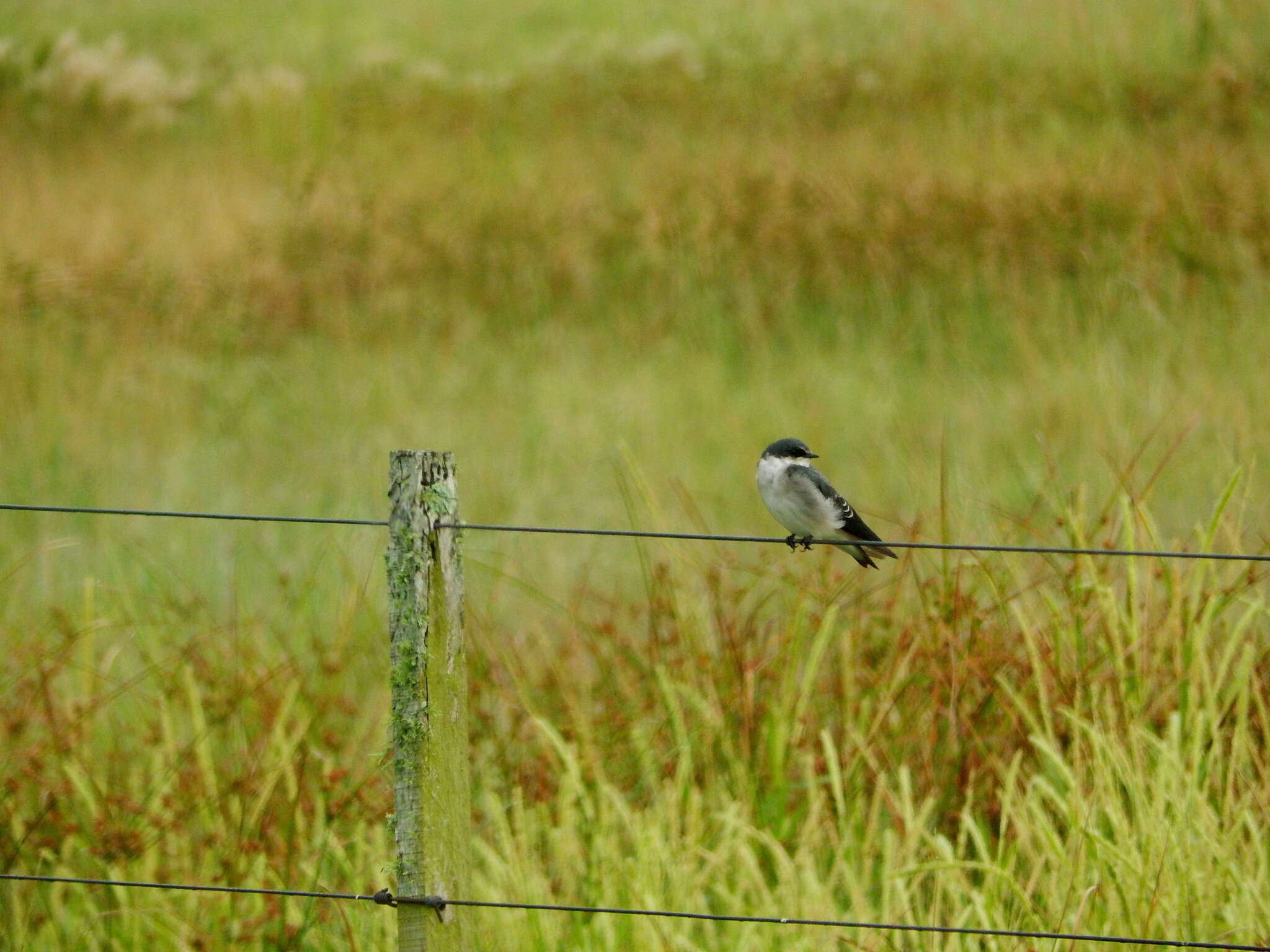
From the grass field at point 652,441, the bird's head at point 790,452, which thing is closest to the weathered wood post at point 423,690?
the grass field at point 652,441

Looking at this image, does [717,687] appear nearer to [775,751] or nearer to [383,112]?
[775,751]

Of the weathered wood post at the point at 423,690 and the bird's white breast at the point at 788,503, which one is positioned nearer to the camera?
the weathered wood post at the point at 423,690

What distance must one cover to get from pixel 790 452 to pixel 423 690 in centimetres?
148

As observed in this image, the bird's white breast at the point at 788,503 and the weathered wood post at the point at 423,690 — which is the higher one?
the bird's white breast at the point at 788,503

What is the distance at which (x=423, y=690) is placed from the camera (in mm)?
2463

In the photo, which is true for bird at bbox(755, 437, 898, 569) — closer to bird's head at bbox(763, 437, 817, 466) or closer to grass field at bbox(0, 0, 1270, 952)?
bird's head at bbox(763, 437, 817, 466)

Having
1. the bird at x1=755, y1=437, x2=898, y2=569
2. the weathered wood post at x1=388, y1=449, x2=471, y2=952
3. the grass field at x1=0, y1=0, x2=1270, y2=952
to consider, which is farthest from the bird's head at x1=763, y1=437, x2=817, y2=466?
the weathered wood post at x1=388, y1=449, x2=471, y2=952

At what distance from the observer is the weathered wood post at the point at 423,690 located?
8.02 ft

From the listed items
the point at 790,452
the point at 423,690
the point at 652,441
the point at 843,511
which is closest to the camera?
the point at 423,690

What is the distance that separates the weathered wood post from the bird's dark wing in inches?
49.2

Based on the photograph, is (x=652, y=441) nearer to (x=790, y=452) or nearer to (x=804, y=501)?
(x=790, y=452)

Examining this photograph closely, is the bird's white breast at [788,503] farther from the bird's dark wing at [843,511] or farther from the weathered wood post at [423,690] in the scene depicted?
the weathered wood post at [423,690]

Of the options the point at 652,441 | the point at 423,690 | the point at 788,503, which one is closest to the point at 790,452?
the point at 788,503

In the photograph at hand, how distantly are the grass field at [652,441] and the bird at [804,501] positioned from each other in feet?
2.29
